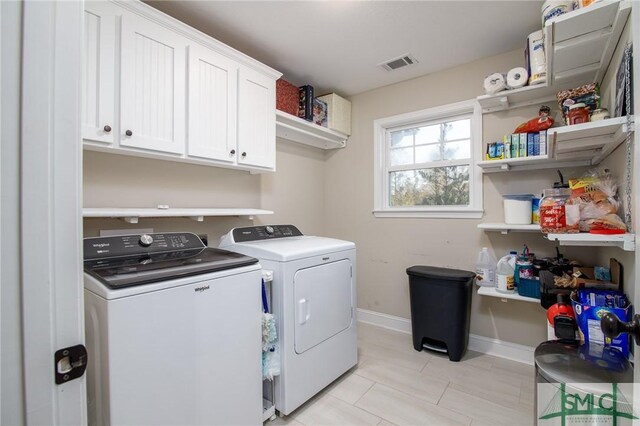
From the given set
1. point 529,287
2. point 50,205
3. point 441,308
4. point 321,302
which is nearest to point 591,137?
point 529,287

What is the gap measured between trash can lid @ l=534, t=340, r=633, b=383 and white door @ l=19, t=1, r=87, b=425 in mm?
1577

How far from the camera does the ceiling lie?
6.13ft

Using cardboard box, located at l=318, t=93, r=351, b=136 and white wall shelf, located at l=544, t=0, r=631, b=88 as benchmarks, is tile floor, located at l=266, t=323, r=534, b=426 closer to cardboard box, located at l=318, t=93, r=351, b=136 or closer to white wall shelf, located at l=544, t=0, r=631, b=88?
white wall shelf, located at l=544, t=0, r=631, b=88

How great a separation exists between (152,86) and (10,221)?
4.87 ft

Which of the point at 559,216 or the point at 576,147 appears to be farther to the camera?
the point at 576,147

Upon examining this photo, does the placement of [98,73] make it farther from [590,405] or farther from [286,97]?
[590,405]

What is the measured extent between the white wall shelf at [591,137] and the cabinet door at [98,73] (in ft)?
7.39

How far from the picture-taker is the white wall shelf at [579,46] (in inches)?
49.4

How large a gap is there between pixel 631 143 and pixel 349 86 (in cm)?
233

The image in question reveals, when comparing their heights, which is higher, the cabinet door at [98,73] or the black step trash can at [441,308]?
the cabinet door at [98,73]

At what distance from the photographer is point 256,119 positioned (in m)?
2.22

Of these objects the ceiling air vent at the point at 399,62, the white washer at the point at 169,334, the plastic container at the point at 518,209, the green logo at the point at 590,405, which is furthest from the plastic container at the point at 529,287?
the ceiling air vent at the point at 399,62

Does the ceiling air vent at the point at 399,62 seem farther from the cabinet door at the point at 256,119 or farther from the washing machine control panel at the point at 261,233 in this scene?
the washing machine control panel at the point at 261,233

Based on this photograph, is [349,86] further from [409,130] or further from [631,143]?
[631,143]
